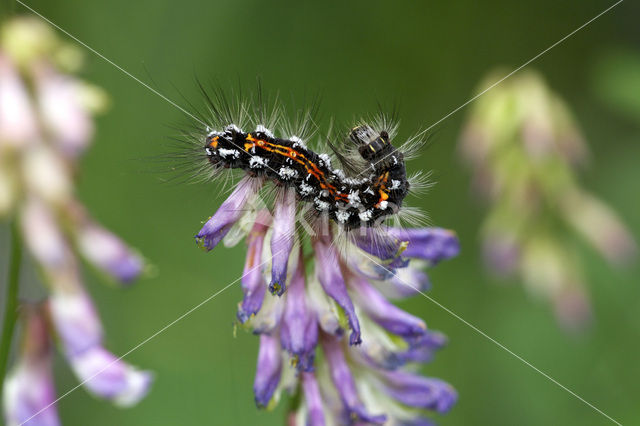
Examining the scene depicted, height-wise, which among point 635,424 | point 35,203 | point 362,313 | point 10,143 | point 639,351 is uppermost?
point 10,143

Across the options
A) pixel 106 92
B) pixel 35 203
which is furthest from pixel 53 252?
pixel 106 92

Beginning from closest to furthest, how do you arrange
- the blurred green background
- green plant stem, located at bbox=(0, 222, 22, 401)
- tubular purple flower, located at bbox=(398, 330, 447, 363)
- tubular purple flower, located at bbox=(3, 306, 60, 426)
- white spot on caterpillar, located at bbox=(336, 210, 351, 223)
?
green plant stem, located at bbox=(0, 222, 22, 401) < tubular purple flower, located at bbox=(3, 306, 60, 426) < white spot on caterpillar, located at bbox=(336, 210, 351, 223) < tubular purple flower, located at bbox=(398, 330, 447, 363) < the blurred green background

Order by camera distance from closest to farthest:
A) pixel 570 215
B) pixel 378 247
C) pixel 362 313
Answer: pixel 378 247 < pixel 362 313 < pixel 570 215

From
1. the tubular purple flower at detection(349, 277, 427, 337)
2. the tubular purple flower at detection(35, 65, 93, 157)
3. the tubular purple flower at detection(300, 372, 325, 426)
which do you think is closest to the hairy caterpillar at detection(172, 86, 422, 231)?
the tubular purple flower at detection(349, 277, 427, 337)

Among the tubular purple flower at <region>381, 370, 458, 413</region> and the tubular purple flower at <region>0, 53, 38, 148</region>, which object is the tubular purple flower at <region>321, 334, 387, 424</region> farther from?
the tubular purple flower at <region>0, 53, 38, 148</region>

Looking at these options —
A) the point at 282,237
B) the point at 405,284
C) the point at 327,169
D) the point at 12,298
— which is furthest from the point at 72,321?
the point at 405,284

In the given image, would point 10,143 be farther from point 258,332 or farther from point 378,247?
point 378,247

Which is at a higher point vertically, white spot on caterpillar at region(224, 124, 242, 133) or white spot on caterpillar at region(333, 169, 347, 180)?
white spot on caterpillar at region(224, 124, 242, 133)

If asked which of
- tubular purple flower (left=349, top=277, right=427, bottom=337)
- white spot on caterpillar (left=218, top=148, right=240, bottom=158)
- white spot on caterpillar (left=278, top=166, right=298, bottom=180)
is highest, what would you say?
white spot on caterpillar (left=218, top=148, right=240, bottom=158)
